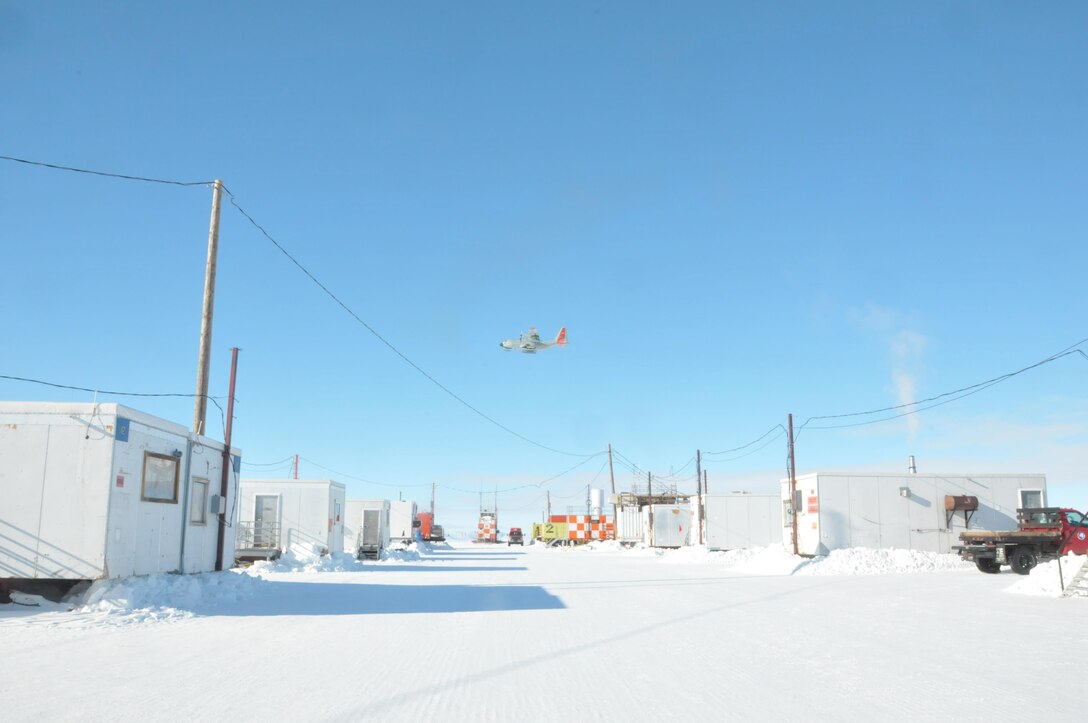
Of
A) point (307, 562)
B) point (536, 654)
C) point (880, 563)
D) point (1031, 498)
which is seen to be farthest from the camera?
point (1031, 498)

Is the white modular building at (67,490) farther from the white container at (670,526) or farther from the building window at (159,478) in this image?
the white container at (670,526)

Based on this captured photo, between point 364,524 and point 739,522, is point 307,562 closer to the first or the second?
point 364,524

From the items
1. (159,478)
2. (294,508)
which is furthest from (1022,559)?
(294,508)

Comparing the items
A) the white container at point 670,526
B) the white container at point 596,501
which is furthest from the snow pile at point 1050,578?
the white container at point 596,501

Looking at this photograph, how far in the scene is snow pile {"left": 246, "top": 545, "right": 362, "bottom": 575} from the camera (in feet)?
77.0

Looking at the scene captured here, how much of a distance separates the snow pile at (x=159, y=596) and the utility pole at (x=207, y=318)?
3125mm

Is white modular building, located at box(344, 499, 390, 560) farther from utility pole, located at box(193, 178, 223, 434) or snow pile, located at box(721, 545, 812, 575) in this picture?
utility pole, located at box(193, 178, 223, 434)

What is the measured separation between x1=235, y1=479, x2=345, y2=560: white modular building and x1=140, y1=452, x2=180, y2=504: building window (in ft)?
43.9

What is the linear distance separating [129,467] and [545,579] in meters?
12.0

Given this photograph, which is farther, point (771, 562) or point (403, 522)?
point (403, 522)

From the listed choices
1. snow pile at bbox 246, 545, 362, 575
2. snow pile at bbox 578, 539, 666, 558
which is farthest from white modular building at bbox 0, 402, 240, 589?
snow pile at bbox 578, 539, 666, 558

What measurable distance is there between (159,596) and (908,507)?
1022 inches

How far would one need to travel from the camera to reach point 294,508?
29453 mm

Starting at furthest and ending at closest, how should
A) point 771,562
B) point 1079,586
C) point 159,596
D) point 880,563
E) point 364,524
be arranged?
point 364,524, point 771,562, point 880,563, point 1079,586, point 159,596
